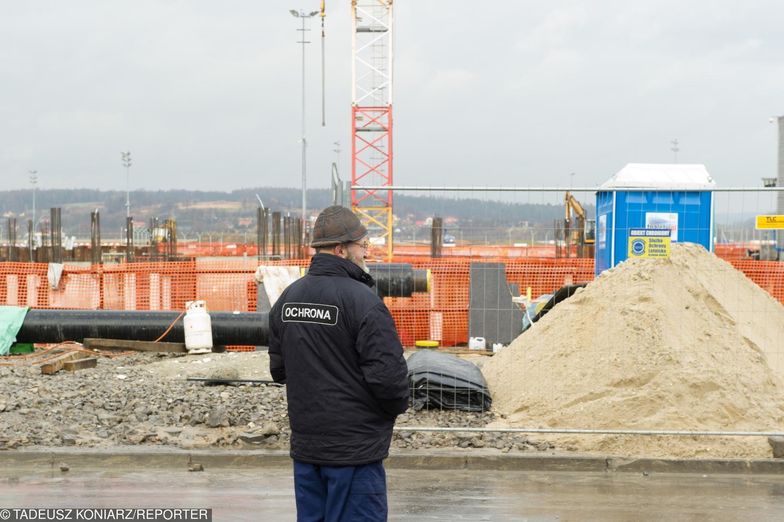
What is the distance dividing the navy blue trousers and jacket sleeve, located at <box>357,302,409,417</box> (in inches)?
14.3

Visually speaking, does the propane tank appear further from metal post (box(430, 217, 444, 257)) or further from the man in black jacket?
the man in black jacket

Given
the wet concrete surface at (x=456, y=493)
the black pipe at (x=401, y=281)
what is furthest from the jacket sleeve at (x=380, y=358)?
the black pipe at (x=401, y=281)

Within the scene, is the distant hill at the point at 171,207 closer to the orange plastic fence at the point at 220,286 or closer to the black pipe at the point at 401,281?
the orange plastic fence at the point at 220,286

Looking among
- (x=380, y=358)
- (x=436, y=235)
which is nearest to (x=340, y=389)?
(x=380, y=358)

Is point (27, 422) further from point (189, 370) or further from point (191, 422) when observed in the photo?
point (189, 370)

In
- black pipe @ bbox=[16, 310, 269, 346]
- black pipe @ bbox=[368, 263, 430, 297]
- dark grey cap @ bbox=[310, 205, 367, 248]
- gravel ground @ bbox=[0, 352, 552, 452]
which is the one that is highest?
dark grey cap @ bbox=[310, 205, 367, 248]

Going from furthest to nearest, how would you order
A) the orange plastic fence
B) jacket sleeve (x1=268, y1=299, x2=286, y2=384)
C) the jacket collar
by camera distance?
the orange plastic fence, jacket sleeve (x1=268, y1=299, x2=286, y2=384), the jacket collar

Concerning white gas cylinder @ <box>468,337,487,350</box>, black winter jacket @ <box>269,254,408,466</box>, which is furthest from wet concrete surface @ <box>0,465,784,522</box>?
white gas cylinder @ <box>468,337,487,350</box>

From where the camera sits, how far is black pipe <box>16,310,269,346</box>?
50.1 ft

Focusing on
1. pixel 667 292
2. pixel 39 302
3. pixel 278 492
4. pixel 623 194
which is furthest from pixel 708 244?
pixel 39 302

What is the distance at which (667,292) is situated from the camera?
34.7 feet

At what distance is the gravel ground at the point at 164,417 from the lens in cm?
950

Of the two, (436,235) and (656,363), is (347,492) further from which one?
(436,235)

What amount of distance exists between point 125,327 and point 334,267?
11563 millimetres
